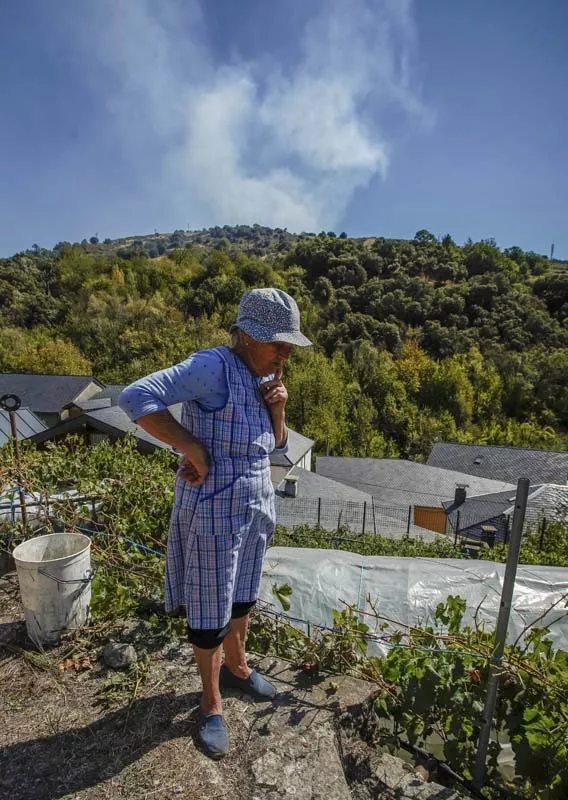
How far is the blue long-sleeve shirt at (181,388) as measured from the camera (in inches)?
48.3

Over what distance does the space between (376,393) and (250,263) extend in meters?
24.3

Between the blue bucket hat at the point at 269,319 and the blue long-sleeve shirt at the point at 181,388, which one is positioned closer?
the blue long-sleeve shirt at the point at 181,388

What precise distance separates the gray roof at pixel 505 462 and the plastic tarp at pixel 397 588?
15836mm

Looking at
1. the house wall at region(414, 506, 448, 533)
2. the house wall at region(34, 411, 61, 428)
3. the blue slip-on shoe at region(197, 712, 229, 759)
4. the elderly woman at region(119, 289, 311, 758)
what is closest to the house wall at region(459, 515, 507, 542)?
the house wall at region(414, 506, 448, 533)

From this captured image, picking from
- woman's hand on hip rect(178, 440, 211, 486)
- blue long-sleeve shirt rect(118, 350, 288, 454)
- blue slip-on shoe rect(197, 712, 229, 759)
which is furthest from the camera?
blue slip-on shoe rect(197, 712, 229, 759)

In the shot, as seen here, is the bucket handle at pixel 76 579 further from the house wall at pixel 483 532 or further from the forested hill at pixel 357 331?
the forested hill at pixel 357 331

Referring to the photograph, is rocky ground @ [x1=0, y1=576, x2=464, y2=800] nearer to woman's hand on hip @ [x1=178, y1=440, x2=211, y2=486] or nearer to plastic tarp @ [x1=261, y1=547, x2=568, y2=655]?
woman's hand on hip @ [x1=178, y1=440, x2=211, y2=486]

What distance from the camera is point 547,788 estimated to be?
4.30 ft

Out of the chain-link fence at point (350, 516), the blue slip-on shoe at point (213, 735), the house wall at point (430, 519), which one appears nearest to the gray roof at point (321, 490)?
the chain-link fence at point (350, 516)

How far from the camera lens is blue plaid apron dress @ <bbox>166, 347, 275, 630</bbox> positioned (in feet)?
4.54

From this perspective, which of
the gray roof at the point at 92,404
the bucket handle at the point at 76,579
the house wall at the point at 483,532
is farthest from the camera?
the gray roof at the point at 92,404

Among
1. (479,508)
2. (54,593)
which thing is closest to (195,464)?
(54,593)

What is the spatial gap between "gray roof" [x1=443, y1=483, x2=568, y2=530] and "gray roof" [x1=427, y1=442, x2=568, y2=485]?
298 cm

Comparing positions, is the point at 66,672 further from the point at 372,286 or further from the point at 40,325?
the point at 372,286
